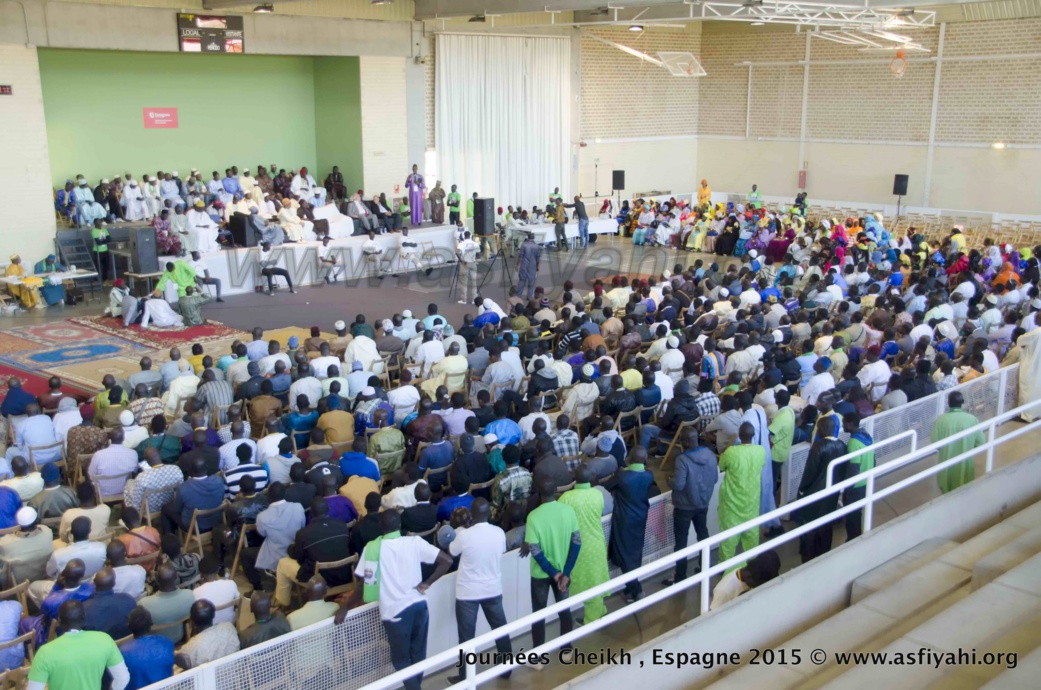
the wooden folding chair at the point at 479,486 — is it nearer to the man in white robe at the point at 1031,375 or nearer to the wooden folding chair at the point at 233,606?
the wooden folding chair at the point at 233,606

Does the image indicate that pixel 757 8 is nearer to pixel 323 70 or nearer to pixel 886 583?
pixel 323 70

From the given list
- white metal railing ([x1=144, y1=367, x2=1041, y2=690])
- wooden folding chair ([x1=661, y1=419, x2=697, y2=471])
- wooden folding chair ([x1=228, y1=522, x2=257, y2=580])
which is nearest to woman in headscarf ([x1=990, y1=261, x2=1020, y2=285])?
wooden folding chair ([x1=661, y1=419, x2=697, y2=471])

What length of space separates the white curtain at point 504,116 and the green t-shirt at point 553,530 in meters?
19.0

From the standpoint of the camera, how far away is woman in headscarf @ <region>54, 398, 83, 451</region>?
30.2ft

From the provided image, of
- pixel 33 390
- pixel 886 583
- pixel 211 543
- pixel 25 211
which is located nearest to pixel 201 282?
pixel 25 211

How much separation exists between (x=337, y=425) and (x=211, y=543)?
1765 mm

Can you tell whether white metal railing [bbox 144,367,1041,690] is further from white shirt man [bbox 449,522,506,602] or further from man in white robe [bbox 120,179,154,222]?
man in white robe [bbox 120,179,154,222]

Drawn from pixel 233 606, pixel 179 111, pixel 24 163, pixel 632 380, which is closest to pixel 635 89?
pixel 179 111

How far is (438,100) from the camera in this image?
79.1 ft

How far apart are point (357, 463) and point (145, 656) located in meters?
2.64

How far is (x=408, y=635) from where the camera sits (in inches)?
233

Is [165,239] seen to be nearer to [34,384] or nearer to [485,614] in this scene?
[34,384]

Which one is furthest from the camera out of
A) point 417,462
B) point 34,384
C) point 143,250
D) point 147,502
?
point 143,250

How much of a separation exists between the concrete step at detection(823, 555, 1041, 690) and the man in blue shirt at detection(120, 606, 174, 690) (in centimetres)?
344
